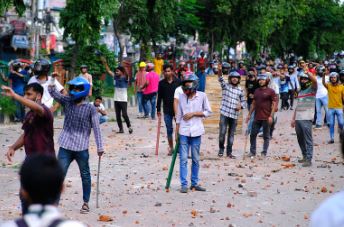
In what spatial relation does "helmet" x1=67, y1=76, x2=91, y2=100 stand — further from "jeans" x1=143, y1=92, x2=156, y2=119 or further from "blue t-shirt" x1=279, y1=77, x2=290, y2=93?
"blue t-shirt" x1=279, y1=77, x2=290, y2=93

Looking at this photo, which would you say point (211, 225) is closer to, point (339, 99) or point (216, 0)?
point (339, 99)

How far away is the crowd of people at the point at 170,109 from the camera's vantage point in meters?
8.13

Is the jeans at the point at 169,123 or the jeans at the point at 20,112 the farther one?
the jeans at the point at 20,112

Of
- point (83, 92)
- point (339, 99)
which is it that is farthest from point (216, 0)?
point (83, 92)

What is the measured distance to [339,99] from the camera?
1836 centimetres

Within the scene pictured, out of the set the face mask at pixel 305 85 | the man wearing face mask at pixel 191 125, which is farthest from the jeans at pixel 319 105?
the man wearing face mask at pixel 191 125

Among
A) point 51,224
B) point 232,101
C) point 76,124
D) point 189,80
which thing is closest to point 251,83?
point 232,101

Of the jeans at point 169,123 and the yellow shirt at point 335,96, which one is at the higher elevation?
the yellow shirt at point 335,96

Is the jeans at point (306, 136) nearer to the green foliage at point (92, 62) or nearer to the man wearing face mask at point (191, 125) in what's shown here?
the man wearing face mask at point (191, 125)

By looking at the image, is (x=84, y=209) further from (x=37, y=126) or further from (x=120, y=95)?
(x=120, y=95)

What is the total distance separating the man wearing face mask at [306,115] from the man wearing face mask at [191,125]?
324 cm

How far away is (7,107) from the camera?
2170cm

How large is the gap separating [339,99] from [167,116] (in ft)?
15.7

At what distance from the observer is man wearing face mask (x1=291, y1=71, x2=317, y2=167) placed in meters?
14.5
